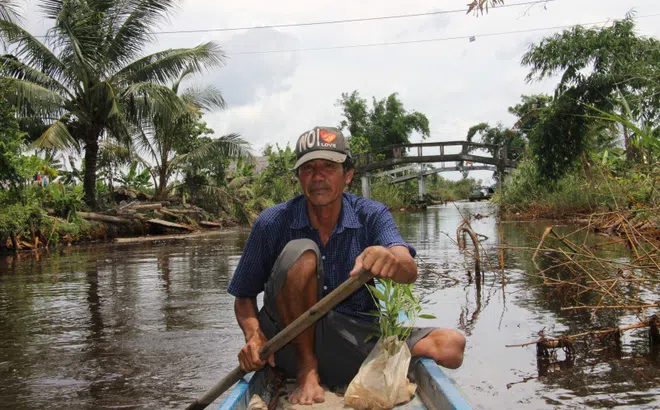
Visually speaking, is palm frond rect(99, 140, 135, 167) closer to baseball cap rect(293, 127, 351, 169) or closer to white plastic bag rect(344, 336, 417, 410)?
baseball cap rect(293, 127, 351, 169)

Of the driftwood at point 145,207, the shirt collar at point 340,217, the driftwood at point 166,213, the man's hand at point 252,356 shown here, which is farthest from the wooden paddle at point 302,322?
the driftwood at point 166,213

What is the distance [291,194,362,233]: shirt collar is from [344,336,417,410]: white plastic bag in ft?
1.90

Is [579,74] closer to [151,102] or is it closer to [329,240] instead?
[151,102]

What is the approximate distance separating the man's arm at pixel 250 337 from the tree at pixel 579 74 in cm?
1552

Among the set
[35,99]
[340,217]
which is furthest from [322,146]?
[35,99]

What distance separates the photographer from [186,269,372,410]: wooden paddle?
241 cm

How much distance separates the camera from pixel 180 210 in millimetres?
20188

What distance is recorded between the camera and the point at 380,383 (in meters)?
2.58

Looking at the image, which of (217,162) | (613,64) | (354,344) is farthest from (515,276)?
(217,162)

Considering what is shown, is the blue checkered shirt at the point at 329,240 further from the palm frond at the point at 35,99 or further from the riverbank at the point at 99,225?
the palm frond at the point at 35,99

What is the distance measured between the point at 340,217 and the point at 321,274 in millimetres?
332

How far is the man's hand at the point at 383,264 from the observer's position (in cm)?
240

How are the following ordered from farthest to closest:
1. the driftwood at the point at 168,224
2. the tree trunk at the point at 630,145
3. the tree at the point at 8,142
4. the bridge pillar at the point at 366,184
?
the bridge pillar at the point at 366,184, the driftwood at the point at 168,224, the tree at the point at 8,142, the tree trunk at the point at 630,145

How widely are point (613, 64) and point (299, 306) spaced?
16791 millimetres
